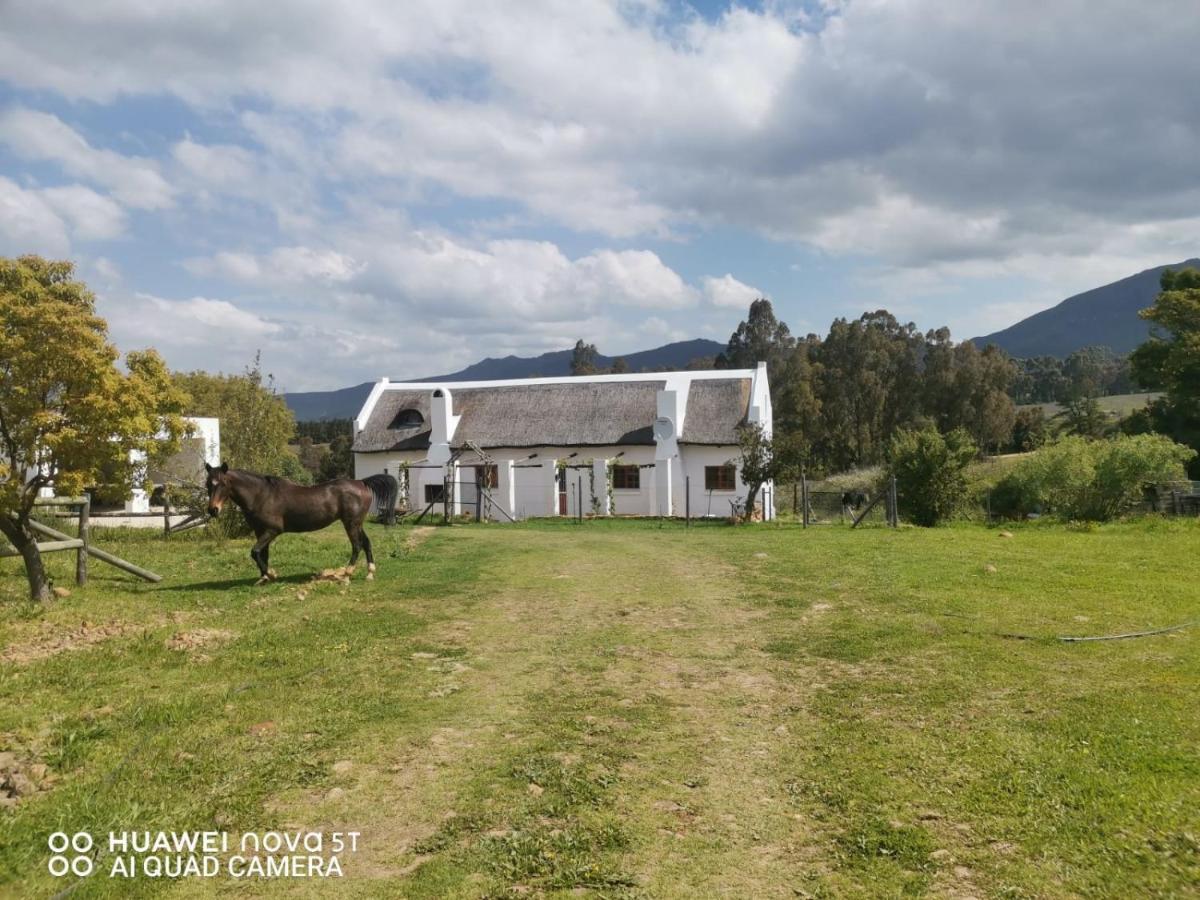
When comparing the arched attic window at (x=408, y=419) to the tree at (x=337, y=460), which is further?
the tree at (x=337, y=460)

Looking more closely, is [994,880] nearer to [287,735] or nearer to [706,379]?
[287,735]

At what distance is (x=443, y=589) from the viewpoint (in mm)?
12719

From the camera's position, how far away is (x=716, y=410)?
36.2m

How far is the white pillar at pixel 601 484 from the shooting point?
112ft

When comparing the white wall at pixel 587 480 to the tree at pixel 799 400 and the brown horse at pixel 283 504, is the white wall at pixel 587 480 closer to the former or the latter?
the brown horse at pixel 283 504

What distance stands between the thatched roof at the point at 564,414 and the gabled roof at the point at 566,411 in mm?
45

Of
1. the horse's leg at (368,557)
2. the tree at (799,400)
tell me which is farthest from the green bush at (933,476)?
the tree at (799,400)

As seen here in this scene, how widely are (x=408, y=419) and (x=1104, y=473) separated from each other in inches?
1153

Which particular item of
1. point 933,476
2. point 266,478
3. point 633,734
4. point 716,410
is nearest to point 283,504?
point 266,478

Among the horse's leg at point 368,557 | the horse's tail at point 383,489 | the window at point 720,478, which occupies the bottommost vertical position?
the horse's leg at point 368,557

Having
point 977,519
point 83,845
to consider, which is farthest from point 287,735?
point 977,519

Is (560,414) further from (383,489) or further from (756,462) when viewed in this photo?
(383,489)

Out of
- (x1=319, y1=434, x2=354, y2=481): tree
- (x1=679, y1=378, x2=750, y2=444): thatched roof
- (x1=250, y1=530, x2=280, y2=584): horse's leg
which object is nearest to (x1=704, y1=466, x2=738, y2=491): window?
(x1=679, y1=378, x2=750, y2=444): thatched roof

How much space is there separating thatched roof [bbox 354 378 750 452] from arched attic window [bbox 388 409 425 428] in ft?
0.39
